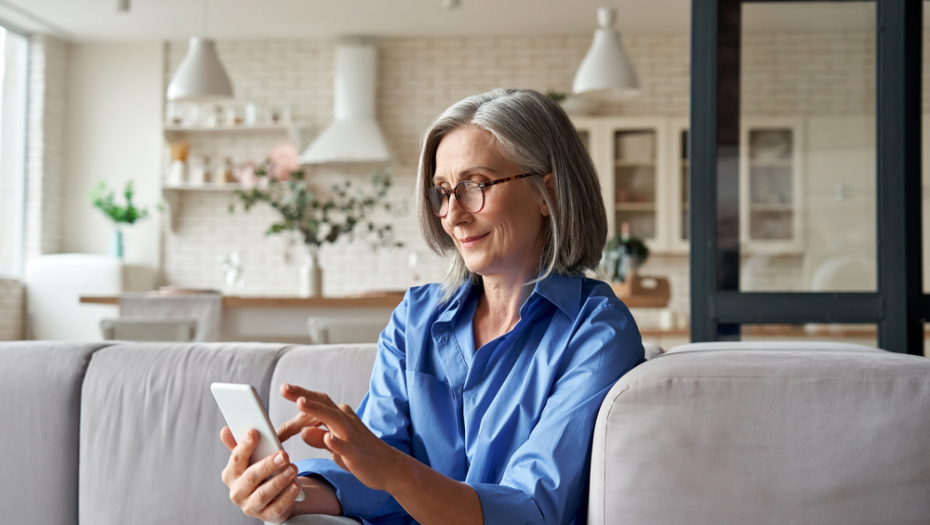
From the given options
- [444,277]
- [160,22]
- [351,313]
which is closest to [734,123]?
[444,277]

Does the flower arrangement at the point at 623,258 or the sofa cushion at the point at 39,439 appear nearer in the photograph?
the sofa cushion at the point at 39,439

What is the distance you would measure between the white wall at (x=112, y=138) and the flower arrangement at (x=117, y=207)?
195 mm

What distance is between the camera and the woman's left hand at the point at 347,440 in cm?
93

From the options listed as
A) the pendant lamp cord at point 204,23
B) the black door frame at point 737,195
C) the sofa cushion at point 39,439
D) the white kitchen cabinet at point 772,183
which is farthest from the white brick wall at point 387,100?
the sofa cushion at point 39,439

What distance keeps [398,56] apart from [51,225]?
320 cm

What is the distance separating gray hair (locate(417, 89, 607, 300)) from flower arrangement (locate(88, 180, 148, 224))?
5559mm

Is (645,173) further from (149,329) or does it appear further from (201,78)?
(149,329)

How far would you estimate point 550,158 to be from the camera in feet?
4.41

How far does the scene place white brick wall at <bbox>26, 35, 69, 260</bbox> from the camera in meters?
6.53

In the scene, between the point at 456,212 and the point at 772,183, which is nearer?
the point at 456,212

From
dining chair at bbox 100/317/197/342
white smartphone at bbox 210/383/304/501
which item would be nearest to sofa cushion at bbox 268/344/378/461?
white smartphone at bbox 210/383/304/501

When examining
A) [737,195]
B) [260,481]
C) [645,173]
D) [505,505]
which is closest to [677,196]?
[645,173]

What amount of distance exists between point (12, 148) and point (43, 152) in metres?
0.22

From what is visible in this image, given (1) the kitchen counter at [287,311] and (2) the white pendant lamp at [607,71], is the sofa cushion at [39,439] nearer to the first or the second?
(1) the kitchen counter at [287,311]
